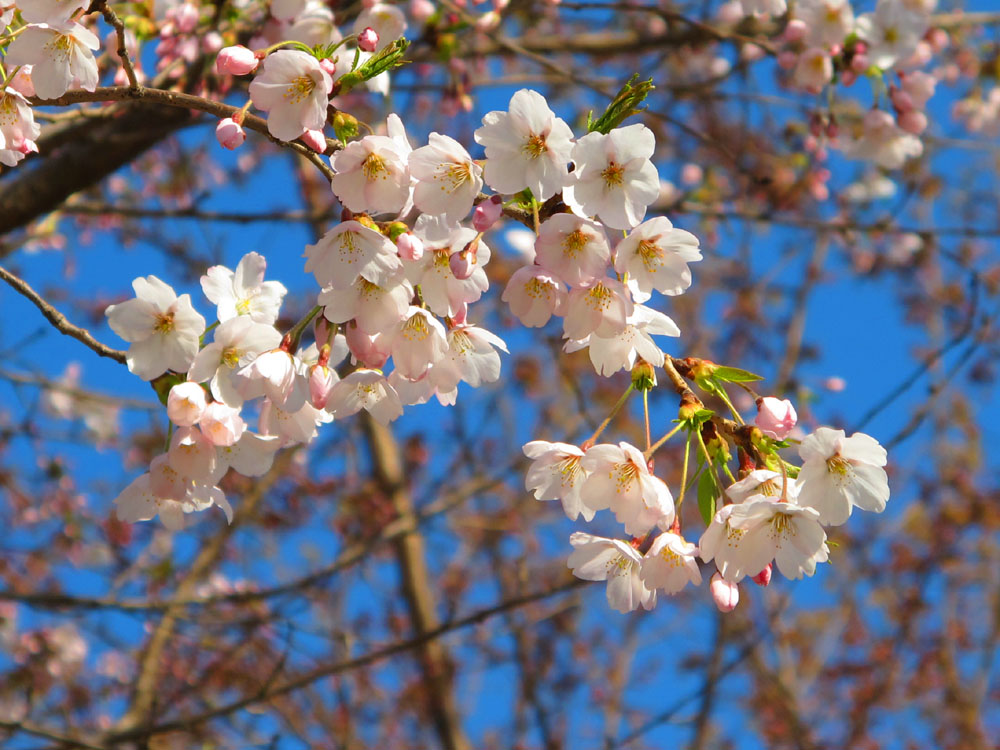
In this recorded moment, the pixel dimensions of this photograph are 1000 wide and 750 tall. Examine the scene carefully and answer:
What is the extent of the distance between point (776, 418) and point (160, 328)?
1059 mm

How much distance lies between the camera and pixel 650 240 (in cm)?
150

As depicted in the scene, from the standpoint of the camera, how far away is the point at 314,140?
145 centimetres

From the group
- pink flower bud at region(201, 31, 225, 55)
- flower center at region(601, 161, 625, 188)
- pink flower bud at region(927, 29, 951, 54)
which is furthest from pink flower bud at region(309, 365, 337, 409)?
pink flower bud at region(927, 29, 951, 54)

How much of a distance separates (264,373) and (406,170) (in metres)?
0.40

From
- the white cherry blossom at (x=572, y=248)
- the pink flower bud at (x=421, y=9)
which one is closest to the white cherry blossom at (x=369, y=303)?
the white cherry blossom at (x=572, y=248)

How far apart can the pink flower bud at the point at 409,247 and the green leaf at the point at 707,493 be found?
23.8 inches

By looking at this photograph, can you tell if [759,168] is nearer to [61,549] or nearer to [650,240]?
[650,240]

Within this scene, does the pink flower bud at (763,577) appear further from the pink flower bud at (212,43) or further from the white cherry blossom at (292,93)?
the pink flower bud at (212,43)

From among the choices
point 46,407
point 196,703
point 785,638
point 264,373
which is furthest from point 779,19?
point 46,407

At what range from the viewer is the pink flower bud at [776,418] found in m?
1.41

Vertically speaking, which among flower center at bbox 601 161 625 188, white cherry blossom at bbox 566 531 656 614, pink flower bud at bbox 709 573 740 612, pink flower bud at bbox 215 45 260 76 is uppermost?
pink flower bud at bbox 215 45 260 76

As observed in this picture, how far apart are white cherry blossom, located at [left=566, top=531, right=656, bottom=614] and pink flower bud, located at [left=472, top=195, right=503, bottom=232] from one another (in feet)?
1.94

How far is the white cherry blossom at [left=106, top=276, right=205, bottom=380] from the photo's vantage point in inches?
58.6

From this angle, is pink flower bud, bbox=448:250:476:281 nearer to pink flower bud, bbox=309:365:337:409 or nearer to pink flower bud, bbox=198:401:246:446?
pink flower bud, bbox=309:365:337:409
